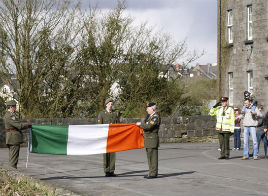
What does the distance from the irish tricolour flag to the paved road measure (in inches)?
23.0

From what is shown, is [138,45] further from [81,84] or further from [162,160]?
[162,160]

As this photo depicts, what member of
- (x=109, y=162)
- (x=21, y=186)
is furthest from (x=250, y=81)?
(x=21, y=186)

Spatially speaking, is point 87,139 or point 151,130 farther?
point 87,139

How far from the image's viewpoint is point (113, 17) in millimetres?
30594

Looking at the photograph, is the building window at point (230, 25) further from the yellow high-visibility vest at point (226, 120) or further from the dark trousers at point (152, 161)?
the dark trousers at point (152, 161)

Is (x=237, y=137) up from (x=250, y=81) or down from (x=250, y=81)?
down

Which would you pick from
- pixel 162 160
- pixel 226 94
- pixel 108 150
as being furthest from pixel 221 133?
pixel 226 94

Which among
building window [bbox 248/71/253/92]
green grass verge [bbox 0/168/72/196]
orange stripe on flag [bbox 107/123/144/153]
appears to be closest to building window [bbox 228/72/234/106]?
building window [bbox 248/71/253/92]

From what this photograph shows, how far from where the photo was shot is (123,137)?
1348cm

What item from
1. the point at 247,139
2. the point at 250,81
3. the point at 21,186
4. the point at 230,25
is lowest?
the point at 21,186

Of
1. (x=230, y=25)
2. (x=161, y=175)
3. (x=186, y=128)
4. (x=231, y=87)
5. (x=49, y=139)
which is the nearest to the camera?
(x=49, y=139)

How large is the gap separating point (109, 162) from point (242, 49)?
20652 millimetres

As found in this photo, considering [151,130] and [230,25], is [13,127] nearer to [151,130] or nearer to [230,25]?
[151,130]

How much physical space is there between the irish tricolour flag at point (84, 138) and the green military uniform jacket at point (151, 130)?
85cm
